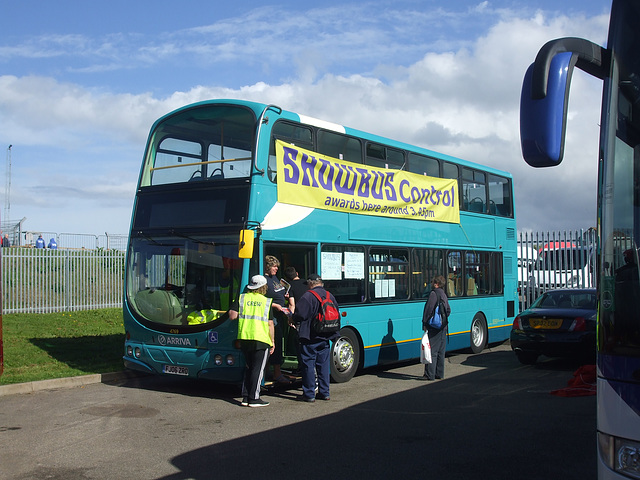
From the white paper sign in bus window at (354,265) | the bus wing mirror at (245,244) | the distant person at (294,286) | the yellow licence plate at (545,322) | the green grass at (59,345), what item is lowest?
the green grass at (59,345)

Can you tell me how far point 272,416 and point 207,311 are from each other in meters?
2.04

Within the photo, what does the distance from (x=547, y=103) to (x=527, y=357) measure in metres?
10.6

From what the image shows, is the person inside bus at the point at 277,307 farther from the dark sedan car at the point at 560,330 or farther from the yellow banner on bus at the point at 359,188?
the dark sedan car at the point at 560,330

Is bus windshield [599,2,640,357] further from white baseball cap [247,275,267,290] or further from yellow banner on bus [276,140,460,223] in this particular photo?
yellow banner on bus [276,140,460,223]

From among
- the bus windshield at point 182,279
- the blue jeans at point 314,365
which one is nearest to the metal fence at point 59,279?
the bus windshield at point 182,279

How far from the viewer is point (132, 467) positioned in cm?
625

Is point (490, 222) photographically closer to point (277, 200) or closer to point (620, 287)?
point (277, 200)

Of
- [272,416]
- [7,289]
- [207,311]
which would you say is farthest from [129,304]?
[7,289]

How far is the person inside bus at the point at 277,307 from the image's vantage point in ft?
33.1

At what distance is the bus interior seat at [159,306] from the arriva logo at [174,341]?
0.23m

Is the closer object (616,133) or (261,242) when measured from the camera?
(616,133)

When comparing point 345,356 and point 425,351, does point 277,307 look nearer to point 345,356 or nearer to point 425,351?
point 345,356

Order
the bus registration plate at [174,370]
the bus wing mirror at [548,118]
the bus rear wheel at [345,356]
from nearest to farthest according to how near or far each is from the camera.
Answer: the bus wing mirror at [548,118]
the bus registration plate at [174,370]
the bus rear wheel at [345,356]

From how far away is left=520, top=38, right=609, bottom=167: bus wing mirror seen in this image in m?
3.71
